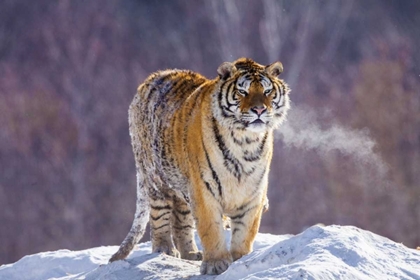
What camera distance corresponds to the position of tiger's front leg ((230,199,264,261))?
16.0 feet

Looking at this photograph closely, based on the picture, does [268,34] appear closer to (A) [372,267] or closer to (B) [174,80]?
(B) [174,80]

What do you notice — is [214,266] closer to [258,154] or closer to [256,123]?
[258,154]

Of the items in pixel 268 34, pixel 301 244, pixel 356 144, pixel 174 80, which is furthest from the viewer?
pixel 268 34

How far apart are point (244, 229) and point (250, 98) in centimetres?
77

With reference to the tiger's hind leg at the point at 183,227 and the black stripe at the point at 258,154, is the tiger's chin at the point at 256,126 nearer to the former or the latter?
the black stripe at the point at 258,154

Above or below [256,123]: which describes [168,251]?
below

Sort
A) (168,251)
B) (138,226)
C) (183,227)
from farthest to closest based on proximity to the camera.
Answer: (138,226), (183,227), (168,251)

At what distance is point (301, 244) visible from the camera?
13.3 feet

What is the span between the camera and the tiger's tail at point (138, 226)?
234 inches

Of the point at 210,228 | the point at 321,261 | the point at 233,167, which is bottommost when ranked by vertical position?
the point at 321,261

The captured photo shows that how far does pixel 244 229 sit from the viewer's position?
489cm

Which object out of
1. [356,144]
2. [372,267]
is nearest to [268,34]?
[356,144]

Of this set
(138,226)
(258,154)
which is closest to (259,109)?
(258,154)

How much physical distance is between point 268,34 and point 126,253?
9.51m
